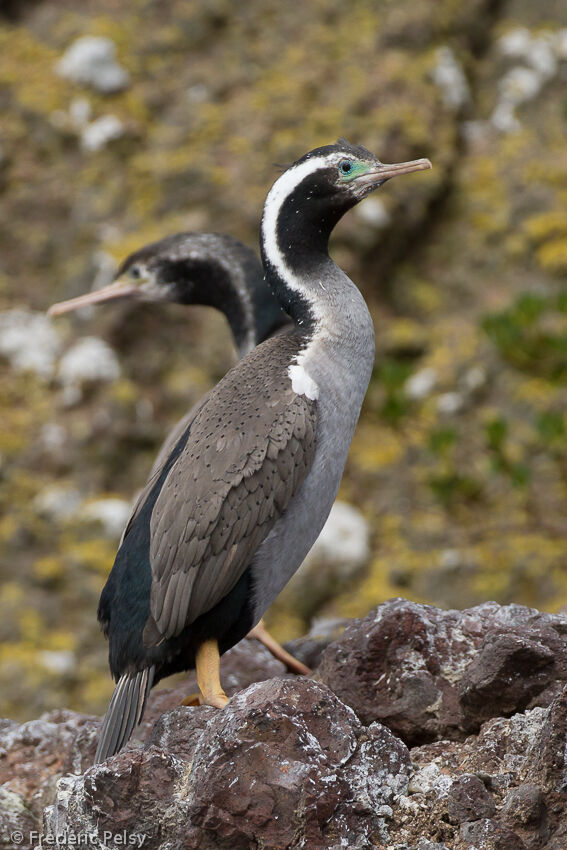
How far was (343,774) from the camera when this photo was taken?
113 inches

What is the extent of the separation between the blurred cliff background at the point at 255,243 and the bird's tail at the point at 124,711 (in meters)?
2.71

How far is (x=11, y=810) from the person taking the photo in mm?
3582

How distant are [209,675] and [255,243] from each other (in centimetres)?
464

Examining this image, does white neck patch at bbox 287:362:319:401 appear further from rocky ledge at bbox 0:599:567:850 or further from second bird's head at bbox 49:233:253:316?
second bird's head at bbox 49:233:253:316

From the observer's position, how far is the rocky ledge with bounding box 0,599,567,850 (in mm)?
2756

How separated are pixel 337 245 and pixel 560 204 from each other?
5.45ft

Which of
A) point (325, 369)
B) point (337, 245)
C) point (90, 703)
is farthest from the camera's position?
point (337, 245)

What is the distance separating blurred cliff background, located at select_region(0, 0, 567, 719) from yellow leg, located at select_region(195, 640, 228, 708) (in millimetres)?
2465

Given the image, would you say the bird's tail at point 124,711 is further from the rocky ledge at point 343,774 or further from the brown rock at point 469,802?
the brown rock at point 469,802

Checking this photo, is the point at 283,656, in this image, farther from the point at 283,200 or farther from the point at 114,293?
the point at 114,293

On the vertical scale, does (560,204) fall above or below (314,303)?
above

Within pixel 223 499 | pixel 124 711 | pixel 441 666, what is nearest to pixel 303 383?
pixel 223 499

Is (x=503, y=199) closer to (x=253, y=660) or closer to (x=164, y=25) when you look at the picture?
(x=164, y=25)

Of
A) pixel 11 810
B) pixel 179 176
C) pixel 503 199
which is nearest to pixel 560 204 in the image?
pixel 503 199
